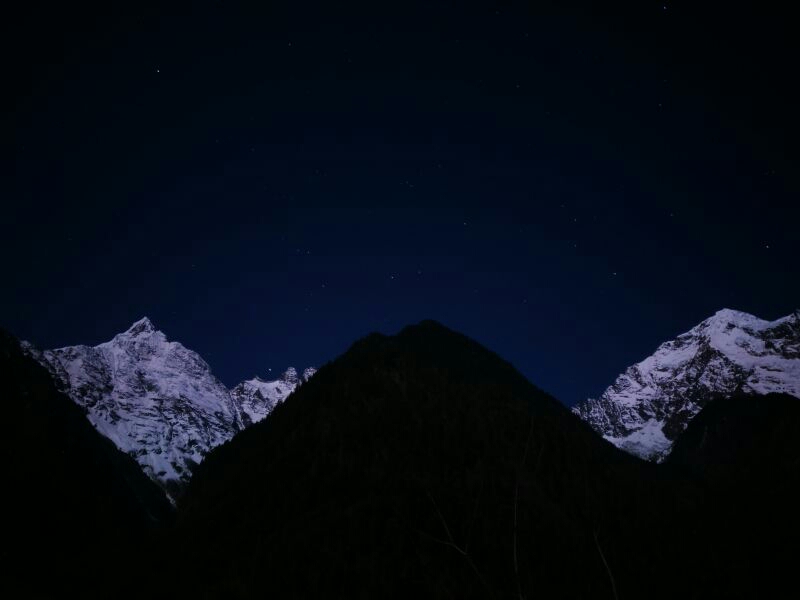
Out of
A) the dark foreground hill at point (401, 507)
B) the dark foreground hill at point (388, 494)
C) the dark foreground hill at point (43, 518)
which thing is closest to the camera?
the dark foreground hill at point (401, 507)

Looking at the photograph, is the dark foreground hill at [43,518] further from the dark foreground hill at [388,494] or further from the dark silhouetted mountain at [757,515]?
the dark silhouetted mountain at [757,515]

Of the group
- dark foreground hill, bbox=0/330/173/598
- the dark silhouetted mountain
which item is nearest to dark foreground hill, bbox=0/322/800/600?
the dark silhouetted mountain

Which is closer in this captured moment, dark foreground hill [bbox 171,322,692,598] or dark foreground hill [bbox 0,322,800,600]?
dark foreground hill [bbox 0,322,800,600]

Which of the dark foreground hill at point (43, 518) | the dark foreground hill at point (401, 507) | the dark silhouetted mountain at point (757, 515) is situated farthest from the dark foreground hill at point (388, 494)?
the dark foreground hill at point (43, 518)

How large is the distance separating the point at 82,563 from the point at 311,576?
26.6 metres

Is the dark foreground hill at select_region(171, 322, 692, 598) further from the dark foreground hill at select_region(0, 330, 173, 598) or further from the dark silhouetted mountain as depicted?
the dark foreground hill at select_region(0, 330, 173, 598)

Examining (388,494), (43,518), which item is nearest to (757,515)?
(43,518)

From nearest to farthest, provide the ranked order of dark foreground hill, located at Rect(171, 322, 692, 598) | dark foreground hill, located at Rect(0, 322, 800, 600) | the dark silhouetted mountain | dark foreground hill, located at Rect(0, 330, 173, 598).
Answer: the dark silhouetted mountain → dark foreground hill, located at Rect(0, 322, 800, 600) → dark foreground hill, located at Rect(0, 330, 173, 598) → dark foreground hill, located at Rect(171, 322, 692, 598)

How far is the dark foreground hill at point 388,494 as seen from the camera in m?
54.5

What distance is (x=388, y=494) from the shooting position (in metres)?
72.6

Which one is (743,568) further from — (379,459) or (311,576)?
(379,459)

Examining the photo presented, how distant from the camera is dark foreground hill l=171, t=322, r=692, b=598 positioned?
5447 cm

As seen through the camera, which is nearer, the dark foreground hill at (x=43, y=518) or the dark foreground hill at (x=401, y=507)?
the dark foreground hill at (x=401, y=507)

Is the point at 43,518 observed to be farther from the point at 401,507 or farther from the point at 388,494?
the point at 388,494
